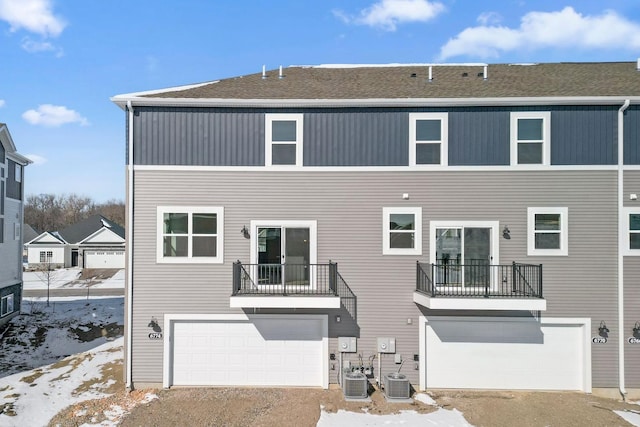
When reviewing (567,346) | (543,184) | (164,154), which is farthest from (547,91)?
(164,154)

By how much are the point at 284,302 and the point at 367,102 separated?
223 inches

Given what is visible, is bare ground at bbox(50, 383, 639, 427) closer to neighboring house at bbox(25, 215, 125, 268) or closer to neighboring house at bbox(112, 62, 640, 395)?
neighboring house at bbox(112, 62, 640, 395)

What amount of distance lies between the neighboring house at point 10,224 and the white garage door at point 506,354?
17.5 metres

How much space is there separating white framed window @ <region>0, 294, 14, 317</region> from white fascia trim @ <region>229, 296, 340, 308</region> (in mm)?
13074

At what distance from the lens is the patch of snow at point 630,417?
7.88 meters

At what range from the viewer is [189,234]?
946cm

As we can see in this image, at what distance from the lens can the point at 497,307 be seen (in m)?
8.75

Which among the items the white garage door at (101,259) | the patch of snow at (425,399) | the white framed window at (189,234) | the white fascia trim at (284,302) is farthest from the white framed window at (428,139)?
the white garage door at (101,259)

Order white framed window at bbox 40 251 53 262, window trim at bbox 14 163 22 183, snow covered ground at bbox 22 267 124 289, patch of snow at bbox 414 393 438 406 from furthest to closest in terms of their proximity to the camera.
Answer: white framed window at bbox 40 251 53 262
snow covered ground at bbox 22 267 124 289
window trim at bbox 14 163 22 183
patch of snow at bbox 414 393 438 406

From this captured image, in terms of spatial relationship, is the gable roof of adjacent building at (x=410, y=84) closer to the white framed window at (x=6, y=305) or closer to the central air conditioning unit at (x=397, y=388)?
the central air conditioning unit at (x=397, y=388)

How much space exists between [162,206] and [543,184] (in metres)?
10.2

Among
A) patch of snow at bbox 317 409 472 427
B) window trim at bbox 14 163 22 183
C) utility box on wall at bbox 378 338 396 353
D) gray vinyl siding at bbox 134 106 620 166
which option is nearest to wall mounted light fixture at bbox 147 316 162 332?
gray vinyl siding at bbox 134 106 620 166

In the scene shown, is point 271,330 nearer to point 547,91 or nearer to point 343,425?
point 343,425

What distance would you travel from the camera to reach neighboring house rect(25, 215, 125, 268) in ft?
113
